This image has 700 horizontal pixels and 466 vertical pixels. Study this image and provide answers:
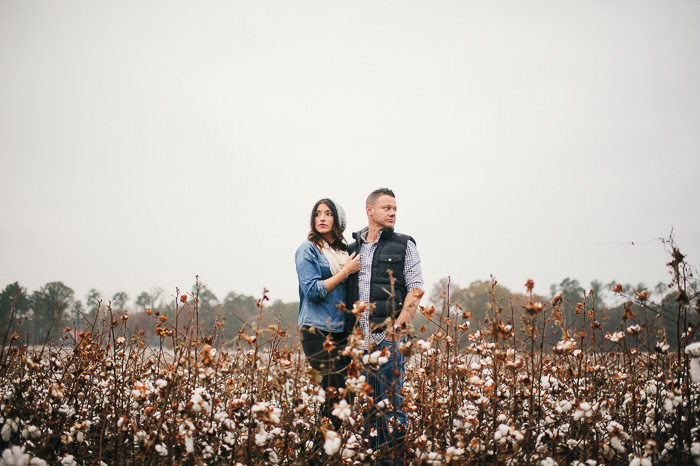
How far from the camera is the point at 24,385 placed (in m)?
2.45

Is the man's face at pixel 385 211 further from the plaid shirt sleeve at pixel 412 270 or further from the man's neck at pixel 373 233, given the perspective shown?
the plaid shirt sleeve at pixel 412 270

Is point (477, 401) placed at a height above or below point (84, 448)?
above

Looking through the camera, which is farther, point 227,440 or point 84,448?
point 84,448

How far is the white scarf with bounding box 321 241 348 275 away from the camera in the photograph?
11.3 feet

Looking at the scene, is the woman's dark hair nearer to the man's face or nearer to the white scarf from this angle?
the white scarf

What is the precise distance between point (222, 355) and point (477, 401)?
1.78 m

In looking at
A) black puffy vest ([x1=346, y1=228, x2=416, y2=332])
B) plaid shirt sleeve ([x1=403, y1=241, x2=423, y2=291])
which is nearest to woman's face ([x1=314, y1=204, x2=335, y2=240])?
black puffy vest ([x1=346, y1=228, x2=416, y2=332])

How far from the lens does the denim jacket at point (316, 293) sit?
321 cm

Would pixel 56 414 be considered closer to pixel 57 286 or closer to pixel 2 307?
pixel 57 286

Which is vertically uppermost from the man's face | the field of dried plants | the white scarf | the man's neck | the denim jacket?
the man's face

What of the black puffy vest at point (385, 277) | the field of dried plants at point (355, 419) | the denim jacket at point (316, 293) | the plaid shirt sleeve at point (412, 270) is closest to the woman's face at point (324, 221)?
the denim jacket at point (316, 293)

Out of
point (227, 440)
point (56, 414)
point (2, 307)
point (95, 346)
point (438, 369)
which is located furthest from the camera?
point (2, 307)

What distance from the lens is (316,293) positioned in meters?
3.20

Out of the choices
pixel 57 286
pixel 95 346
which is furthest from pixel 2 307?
pixel 95 346
